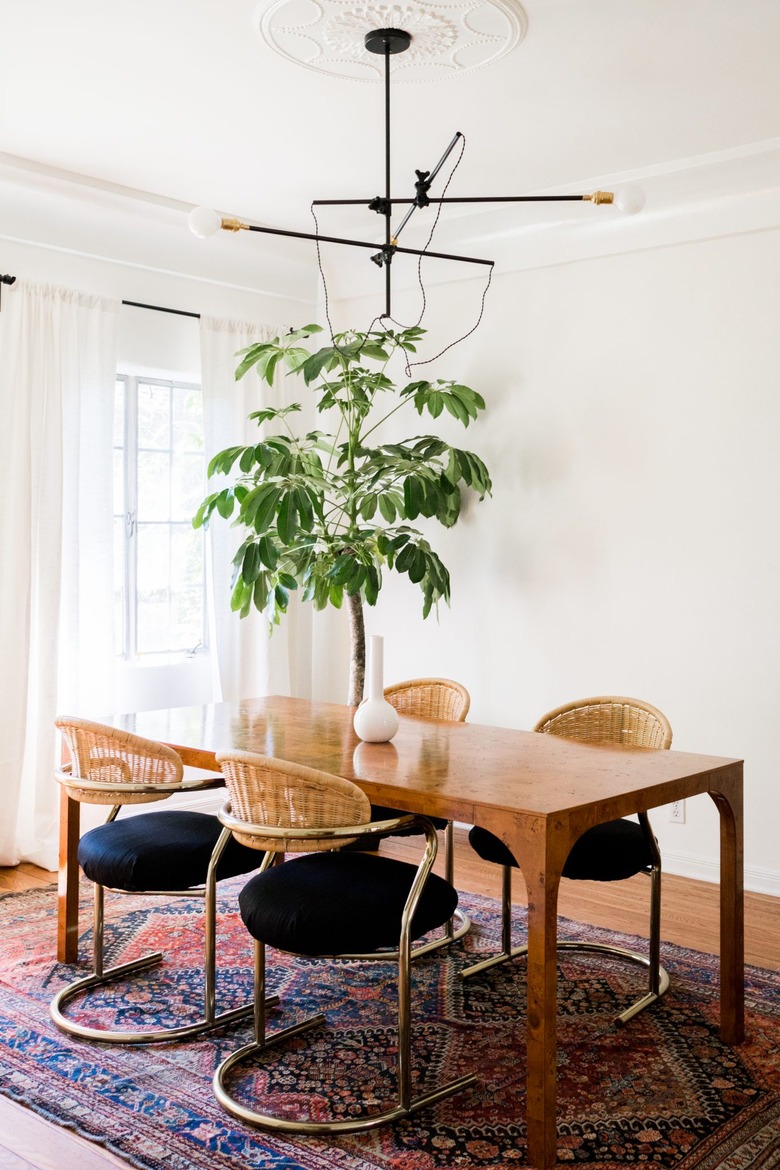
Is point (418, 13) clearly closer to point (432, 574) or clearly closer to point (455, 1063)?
point (432, 574)

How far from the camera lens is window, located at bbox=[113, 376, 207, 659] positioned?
491 cm

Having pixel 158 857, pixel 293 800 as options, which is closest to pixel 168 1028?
pixel 158 857

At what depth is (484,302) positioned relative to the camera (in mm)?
4969

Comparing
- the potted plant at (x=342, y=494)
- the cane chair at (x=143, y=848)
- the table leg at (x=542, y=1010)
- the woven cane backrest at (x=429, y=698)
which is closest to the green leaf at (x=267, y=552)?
the potted plant at (x=342, y=494)

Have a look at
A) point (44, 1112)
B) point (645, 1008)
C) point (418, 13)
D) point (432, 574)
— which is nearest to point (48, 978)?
point (44, 1112)

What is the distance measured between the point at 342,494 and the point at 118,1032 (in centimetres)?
251

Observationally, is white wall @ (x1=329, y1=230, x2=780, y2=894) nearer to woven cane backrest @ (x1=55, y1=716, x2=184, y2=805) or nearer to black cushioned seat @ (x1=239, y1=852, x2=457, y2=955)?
black cushioned seat @ (x1=239, y1=852, x2=457, y2=955)

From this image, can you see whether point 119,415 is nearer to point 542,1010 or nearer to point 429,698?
point 429,698

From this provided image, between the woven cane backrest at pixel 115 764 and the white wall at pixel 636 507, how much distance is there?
2.23 meters

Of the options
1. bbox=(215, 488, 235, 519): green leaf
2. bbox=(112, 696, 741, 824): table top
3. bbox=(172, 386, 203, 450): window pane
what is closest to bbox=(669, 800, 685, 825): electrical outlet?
bbox=(112, 696, 741, 824): table top

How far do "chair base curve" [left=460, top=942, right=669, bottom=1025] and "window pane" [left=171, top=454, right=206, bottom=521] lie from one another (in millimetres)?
2614

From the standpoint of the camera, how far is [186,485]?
5.13m

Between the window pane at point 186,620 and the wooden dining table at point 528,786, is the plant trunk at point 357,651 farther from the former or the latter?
the wooden dining table at point 528,786

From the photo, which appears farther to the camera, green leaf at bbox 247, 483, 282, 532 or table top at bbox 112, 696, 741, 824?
green leaf at bbox 247, 483, 282, 532
